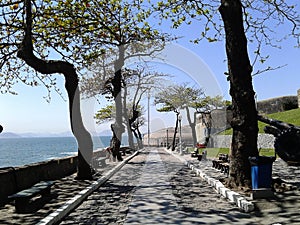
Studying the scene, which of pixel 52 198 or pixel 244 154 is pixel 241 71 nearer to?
pixel 244 154

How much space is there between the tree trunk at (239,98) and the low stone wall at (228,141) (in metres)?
18.0

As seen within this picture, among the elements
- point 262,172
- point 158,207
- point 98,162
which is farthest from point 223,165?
point 98,162

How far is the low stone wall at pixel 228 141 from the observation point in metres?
29.3

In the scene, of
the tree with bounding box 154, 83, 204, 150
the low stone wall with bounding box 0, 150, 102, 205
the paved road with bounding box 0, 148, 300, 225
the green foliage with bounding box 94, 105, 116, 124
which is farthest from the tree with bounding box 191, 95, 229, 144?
the paved road with bounding box 0, 148, 300, 225

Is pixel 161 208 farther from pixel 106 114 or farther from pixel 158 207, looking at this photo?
pixel 106 114

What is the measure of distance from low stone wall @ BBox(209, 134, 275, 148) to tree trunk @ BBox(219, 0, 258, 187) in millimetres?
18016

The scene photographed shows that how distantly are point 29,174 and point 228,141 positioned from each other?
28759 mm

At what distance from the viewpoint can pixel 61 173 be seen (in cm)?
1521

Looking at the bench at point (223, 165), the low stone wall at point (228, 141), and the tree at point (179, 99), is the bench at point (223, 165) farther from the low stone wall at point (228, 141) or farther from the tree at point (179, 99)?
the tree at point (179, 99)

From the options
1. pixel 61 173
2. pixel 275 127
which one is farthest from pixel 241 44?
pixel 61 173

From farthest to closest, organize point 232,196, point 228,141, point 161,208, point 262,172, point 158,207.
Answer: point 228,141
point 232,196
point 262,172
point 158,207
point 161,208

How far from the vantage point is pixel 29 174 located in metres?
11.6

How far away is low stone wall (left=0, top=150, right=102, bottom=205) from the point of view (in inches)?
383

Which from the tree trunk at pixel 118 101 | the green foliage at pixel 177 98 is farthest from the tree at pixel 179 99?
the tree trunk at pixel 118 101
